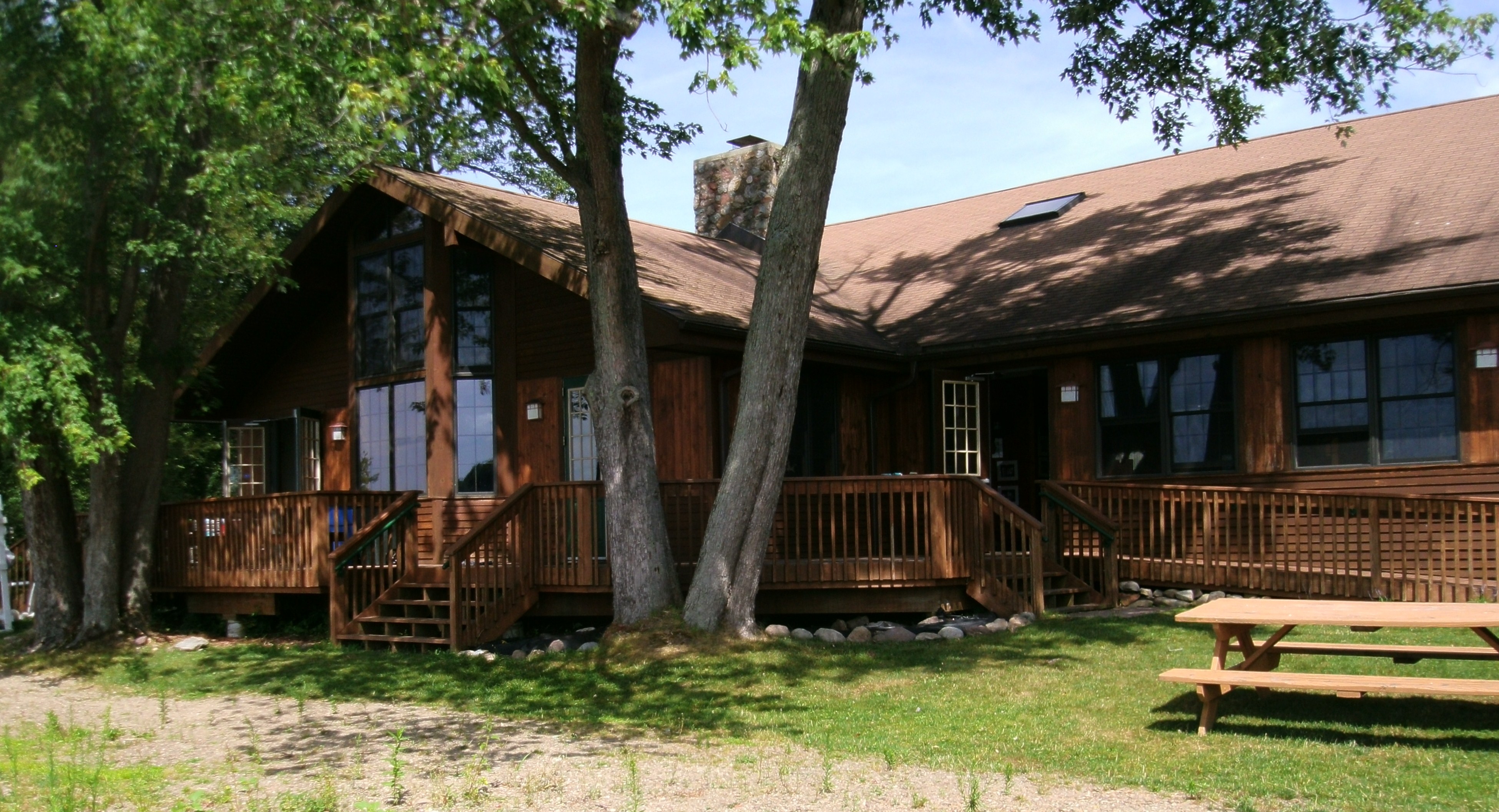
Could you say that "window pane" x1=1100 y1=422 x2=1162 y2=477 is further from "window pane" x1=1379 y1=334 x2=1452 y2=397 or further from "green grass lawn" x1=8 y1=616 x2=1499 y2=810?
→ "green grass lawn" x1=8 y1=616 x2=1499 y2=810

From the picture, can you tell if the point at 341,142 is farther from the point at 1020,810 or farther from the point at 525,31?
the point at 1020,810

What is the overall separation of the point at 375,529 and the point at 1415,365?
11248mm

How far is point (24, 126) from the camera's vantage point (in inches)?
516

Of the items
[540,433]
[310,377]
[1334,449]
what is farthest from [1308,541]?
[310,377]

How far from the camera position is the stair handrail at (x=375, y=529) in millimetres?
14188

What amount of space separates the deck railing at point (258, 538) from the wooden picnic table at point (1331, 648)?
10.0 metres

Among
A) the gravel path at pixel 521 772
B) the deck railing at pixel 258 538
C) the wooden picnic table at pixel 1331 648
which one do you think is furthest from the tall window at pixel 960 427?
the gravel path at pixel 521 772

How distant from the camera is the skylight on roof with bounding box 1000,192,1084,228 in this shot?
20.0 m

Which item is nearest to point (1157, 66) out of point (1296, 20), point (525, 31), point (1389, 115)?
point (1296, 20)

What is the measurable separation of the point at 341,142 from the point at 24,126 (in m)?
4.94

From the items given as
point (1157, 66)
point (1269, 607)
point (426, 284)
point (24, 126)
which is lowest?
point (1269, 607)

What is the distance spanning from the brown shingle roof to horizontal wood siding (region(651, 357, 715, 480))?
0.81m

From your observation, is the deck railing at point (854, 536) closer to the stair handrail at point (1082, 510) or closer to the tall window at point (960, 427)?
the stair handrail at point (1082, 510)

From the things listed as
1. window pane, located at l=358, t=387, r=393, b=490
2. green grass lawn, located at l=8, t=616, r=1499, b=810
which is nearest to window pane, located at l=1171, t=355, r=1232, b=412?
green grass lawn, located at l=8, t=616, r=1499, b=810
